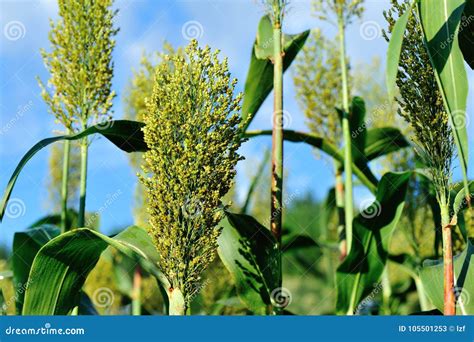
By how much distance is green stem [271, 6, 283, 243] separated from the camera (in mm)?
2779

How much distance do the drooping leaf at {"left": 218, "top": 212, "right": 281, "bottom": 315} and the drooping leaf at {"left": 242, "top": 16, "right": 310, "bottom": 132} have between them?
719 mm

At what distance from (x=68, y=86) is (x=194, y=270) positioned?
4.68 ft

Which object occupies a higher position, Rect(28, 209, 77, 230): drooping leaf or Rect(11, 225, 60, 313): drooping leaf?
Rect(28, 209, 77, 230): drooping leaf

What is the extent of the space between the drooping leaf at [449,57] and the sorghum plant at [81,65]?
1.72 m

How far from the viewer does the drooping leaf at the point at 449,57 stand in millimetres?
2061

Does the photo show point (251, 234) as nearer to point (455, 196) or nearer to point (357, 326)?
point (357, 326)

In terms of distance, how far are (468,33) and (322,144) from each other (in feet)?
3.98

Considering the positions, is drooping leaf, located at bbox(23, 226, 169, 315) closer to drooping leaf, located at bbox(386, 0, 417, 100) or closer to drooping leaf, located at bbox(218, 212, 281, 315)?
drooping leaf, located at bbox(218, 212, 281, 315)

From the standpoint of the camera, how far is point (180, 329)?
254 cm

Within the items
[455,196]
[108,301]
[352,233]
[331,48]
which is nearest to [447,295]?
[455,196]
